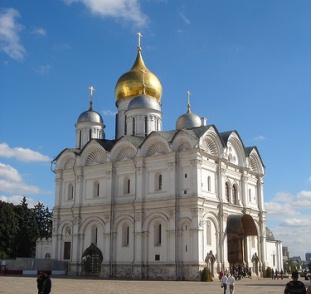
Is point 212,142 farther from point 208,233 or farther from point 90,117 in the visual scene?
point 90,117

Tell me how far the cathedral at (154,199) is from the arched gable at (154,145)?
0.24ft

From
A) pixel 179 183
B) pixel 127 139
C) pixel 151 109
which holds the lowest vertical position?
pixel 179 183

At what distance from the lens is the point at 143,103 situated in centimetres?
3719

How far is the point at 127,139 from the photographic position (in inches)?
1355

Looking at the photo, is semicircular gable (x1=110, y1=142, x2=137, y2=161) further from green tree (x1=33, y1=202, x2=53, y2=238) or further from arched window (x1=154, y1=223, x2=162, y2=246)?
green tree (x1=33, y1=202, x2=53, y2=238)

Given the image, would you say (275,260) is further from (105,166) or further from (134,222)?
(105,166)

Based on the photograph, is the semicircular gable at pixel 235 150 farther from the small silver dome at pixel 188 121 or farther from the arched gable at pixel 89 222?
the arched gable at pixel 89 222

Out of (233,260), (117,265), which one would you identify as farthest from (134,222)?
(233,260)

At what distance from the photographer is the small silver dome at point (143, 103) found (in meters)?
37.2

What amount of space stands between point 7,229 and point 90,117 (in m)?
15.3

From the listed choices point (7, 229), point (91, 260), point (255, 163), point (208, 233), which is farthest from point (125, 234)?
point (7, 229)

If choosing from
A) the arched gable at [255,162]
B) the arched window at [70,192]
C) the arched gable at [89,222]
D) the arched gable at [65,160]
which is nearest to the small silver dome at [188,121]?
the arched gable at [255,162]

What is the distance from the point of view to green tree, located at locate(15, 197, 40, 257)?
4819 cm

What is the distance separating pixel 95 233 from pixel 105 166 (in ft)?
17.1
